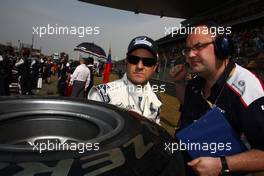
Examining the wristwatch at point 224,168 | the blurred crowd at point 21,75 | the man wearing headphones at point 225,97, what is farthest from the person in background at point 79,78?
the wristwatch at point 224,168

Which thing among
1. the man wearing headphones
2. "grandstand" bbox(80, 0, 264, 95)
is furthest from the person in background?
the man wearing headphones

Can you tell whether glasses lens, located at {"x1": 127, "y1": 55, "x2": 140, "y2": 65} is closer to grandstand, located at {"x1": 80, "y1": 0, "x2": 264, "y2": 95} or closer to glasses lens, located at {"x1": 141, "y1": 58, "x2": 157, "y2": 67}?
glasses lens, located at {"x1": 141, "y1": 58, "x2": 157, "y2": 67}

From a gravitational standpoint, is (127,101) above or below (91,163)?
above

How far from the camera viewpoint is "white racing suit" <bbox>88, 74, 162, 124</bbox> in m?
1.95

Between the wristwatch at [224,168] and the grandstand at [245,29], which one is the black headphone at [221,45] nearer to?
the wristwatch at [224,168]

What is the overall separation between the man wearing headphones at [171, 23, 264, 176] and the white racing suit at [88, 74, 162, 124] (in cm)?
28

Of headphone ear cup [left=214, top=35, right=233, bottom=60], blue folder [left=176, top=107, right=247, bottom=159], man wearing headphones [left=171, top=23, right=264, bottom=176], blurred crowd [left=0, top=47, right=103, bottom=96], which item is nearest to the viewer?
man wearing headphones [left=171, top=23, right=264, bottom=176]

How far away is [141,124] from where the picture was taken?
1.45m

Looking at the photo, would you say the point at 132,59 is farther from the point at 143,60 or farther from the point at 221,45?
the point at 221,45

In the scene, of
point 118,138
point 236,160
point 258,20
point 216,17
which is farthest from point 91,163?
point 216,17

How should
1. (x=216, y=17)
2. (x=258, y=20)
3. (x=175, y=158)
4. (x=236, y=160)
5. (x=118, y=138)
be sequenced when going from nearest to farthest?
1. (x=118, y=138)
2. (x=175, y=158)
3. (x=236, y=160)
4. (x=258, y=20)
5. (x=216, y=17)

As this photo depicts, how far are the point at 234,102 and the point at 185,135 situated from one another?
35 centimetres

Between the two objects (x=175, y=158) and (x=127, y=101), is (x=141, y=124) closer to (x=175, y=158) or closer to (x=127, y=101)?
(x=175, y=158)

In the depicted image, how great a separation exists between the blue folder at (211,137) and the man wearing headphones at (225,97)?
46mm
